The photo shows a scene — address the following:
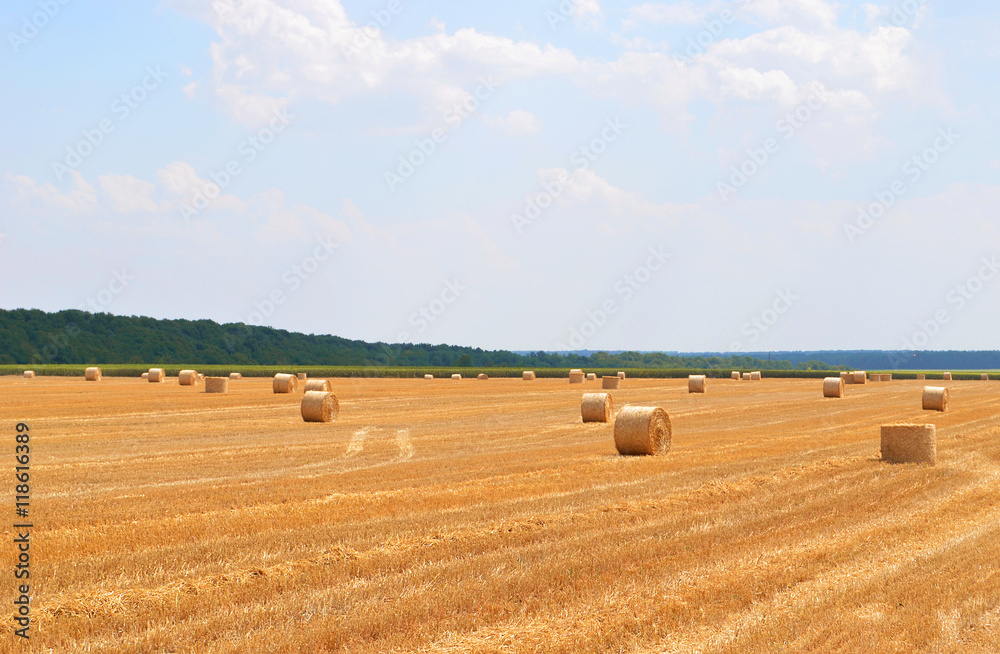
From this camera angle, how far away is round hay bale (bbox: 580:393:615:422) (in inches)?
1214

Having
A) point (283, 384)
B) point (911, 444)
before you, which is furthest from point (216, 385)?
point (911, 444)

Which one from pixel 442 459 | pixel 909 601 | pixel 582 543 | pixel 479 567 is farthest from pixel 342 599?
pixel 442 459

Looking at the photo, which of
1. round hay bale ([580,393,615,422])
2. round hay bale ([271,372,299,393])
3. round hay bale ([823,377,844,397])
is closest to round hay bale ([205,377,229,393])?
round hay bale ([271,372,299,393])

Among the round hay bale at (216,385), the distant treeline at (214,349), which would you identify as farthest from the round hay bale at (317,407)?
the distant treeline at (214,349)

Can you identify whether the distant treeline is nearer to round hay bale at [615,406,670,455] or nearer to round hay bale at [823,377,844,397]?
round hay bale at [823,377,844,397]

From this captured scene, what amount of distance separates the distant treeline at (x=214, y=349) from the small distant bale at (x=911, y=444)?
4167 inches

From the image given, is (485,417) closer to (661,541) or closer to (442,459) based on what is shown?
(442,459)

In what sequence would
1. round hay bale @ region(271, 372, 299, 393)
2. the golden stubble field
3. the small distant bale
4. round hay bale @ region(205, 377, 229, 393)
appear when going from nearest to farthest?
the golden stubble field < the small distant bale < round hay bale @ region(205, 377, 229, 393) < round hay bale @ region(271, 372, 299, 393)

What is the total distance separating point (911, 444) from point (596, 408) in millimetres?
13260

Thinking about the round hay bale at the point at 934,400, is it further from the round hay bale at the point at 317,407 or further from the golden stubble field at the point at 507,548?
the round hay bale at the point at 317,407

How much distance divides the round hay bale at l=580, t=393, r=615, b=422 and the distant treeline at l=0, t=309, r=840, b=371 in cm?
9253

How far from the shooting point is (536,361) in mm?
143375

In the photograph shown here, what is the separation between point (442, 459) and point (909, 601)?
1209 centimetres

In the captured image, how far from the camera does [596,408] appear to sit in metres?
30.9
